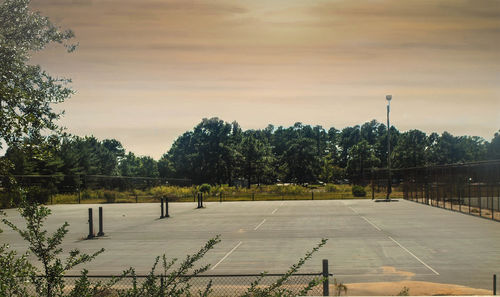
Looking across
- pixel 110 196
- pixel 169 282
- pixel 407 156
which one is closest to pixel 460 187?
pixel 169 282

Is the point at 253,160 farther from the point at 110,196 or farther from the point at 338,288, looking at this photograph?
the point at 338,288

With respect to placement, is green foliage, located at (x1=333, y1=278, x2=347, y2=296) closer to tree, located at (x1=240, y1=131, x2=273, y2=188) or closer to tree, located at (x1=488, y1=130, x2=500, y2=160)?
tree, located at (x1=240, y1=131, x2=273, y2=188)

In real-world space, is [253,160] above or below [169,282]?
above

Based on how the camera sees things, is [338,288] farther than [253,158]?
No

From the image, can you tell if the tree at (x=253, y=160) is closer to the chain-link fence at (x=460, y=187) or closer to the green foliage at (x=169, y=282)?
the chain-link fence at (x=460, y=187)

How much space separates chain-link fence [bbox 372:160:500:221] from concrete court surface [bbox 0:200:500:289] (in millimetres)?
2178

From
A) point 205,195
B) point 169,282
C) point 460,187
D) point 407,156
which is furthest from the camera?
point 407,156

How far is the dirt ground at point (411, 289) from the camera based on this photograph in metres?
13.4

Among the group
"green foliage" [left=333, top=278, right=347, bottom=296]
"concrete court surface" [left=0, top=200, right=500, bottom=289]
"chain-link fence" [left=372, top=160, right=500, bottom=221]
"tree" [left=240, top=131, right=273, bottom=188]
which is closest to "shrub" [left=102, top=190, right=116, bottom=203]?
"concrete court surface" [left=0, top=200, right=500, bottom=289]

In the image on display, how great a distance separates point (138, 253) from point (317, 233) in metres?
9.81

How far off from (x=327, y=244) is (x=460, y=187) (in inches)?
904

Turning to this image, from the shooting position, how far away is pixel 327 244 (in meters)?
22.5

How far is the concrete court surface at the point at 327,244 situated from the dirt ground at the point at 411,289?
0.55 meters

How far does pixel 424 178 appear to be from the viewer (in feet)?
163
